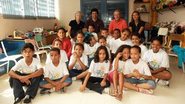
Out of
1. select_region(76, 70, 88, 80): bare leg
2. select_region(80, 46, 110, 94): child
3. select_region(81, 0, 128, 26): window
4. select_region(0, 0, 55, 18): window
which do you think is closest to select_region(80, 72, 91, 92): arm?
select_region(80, 46, 110, 94): child

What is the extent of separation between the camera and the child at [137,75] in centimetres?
303

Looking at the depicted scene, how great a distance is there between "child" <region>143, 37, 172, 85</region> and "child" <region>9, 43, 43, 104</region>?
1.82 meters

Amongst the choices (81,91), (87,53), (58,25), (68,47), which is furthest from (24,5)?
(81,91)

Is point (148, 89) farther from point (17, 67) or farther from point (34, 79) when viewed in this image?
point (17, 67)

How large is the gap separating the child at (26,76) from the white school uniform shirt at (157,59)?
179 centimetres

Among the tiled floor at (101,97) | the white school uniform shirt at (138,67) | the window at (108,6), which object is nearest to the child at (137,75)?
the white school uniform shirt at (138,67)

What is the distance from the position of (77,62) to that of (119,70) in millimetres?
771

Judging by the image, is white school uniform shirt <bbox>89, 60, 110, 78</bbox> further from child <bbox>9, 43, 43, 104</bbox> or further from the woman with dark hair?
the woman with dark hair

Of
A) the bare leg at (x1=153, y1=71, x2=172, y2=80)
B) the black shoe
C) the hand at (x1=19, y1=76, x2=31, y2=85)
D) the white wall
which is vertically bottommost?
the black shoe

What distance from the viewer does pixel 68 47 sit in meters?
3.98

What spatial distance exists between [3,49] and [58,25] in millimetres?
3289

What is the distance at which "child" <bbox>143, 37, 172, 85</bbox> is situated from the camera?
340cm

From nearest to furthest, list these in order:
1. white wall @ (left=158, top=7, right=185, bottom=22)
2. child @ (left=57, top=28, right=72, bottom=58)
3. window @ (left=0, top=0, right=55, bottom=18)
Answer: child @ (left=57, top=28, right=72, bottom=58) → window @ (left=0, top=0, right=55, bottom=18) → white wall @ (left=158, top=7, right=185, bottom=22)

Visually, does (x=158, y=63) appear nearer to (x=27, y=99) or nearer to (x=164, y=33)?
(x=27, y=99)
